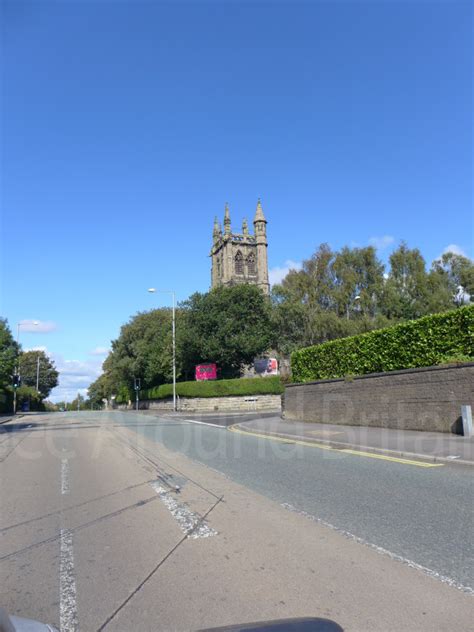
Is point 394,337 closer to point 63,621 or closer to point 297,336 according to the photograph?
point 63,621

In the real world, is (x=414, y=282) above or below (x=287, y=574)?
above

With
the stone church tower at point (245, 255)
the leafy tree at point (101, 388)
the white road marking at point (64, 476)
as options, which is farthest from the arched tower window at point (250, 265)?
the white road marking at point (64, 476)

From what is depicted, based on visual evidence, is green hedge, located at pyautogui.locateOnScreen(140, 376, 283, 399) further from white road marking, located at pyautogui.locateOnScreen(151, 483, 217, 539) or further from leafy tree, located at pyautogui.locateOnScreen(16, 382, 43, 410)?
leafy tree, located at pyautogui.locateOnScreen(16, 382, 43, 410)

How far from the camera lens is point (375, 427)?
1736cm

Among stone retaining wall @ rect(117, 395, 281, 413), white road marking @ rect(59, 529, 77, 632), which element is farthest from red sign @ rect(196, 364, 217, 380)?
white road marking @ rect(59, 529, 77, 632)

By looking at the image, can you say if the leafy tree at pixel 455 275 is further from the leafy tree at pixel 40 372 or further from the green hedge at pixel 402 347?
the leafy tree at pixel 40 372

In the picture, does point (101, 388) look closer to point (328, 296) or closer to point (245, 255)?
point (245, 255)

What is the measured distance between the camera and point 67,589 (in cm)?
425

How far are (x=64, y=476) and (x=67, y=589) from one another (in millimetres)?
6423

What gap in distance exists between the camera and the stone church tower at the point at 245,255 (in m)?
90.2

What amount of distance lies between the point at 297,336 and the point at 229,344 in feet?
22.0

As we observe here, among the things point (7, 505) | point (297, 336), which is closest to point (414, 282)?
point (297, 336)

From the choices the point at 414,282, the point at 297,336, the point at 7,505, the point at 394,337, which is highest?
the point at 414,282

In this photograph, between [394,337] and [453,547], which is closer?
[453,547]
